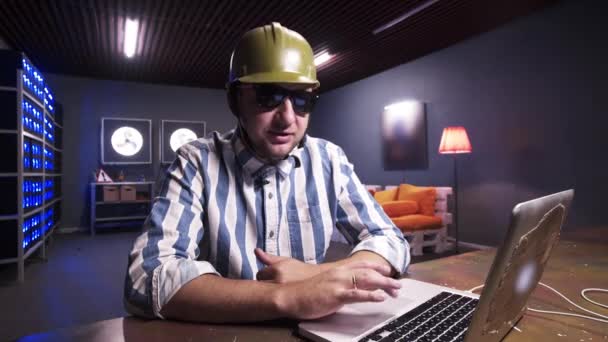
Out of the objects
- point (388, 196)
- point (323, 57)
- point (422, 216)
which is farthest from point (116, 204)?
point (422, 216)

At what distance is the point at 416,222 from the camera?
4438 millimetres

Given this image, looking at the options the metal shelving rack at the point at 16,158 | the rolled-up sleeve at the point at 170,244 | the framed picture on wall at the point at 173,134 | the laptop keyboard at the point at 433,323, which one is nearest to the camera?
the laptop keyboard at the point at 433,323

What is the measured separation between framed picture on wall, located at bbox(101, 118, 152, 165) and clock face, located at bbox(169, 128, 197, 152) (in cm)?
44

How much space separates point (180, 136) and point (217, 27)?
3.61 m

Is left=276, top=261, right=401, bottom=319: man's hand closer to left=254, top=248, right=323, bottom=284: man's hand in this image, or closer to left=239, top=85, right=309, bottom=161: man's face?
left=254, top=248, right=323, bottom=284: man's hand

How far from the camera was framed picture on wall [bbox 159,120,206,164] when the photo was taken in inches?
289

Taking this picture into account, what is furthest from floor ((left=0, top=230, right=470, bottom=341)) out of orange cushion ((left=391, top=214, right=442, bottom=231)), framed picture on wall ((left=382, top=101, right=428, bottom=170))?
framed picture on wall ((left=382, top=101, right=428, bottom=170))

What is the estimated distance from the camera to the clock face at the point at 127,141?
6.94m

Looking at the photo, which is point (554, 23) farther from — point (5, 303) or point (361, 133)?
point (5, 303)

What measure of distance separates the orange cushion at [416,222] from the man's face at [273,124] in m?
3.60

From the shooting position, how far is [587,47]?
12.0 ft

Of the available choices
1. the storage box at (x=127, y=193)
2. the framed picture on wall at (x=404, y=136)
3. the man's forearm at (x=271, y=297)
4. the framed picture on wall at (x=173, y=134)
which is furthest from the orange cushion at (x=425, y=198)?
the storage box at (x=127, y=193)

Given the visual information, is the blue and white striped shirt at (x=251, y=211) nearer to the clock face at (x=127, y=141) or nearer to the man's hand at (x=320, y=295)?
the man's hand at (x=320, y=295)

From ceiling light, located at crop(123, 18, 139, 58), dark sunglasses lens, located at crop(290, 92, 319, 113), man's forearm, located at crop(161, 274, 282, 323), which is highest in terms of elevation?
ceiling light, located at crop(123, 18, 139, 58)
